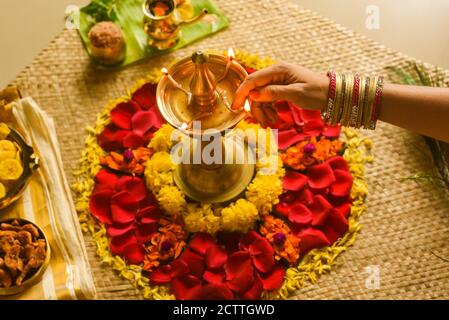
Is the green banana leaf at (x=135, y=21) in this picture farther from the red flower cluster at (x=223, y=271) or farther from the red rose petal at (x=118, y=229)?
the red flower cluster at (x=223, y=271)

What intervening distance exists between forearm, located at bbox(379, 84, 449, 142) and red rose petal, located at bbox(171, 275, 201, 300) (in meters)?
0.54

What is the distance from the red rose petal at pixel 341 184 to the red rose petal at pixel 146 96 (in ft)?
1.65

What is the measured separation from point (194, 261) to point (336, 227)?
1.10 ft

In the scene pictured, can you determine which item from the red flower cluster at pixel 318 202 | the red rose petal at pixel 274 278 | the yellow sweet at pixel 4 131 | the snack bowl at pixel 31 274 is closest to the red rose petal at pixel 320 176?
the red flower cluster at pixel 318 202

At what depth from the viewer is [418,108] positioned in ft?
3.48

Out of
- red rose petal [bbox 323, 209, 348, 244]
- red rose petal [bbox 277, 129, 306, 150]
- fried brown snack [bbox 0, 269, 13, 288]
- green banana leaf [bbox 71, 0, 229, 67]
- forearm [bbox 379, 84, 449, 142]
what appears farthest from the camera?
green banana leaf [bbox 71, 0, 229, 67]

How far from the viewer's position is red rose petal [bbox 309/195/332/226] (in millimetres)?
1315

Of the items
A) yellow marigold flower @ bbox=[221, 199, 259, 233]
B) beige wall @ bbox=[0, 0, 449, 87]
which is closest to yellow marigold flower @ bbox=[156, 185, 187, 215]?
yellow marigold flower @ bbox=[221, 199, 259, 233]

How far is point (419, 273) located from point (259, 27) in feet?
2.57

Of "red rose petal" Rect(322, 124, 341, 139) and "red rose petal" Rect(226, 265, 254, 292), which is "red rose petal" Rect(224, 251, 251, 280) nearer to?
"red rose petal" Rect(226, 265, 254, 292)

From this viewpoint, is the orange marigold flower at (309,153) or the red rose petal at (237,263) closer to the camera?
the red rose petal at (237,263)

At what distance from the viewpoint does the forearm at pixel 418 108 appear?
1.04 metres

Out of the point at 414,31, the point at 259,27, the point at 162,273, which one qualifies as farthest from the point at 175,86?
the point at 414,31

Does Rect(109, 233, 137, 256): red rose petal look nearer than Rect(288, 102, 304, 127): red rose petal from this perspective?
Yes
